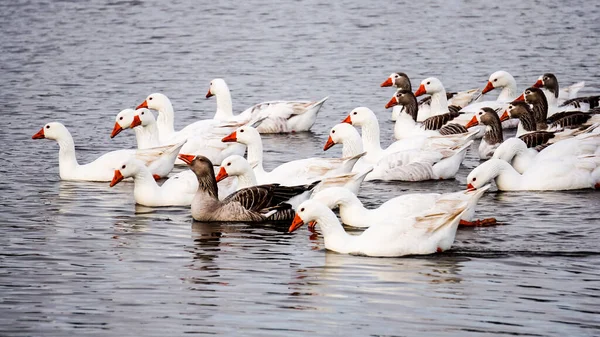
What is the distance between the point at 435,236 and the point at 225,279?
2450 mm

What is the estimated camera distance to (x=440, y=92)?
79.9ft

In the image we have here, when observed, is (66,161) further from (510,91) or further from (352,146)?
(510,91)

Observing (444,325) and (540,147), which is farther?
(540,147)

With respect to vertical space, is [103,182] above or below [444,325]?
below

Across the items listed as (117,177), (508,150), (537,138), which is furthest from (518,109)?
(117,177)

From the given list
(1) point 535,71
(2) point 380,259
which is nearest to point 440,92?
(1) point 535,71

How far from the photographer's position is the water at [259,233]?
12.3m

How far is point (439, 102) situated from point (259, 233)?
9111 millimetres

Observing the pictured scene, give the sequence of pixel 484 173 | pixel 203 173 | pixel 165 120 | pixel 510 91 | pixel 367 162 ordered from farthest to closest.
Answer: pixel 510 91, pixel 165 120, pixel 367 162, pixel 484 173, pixel 203 173

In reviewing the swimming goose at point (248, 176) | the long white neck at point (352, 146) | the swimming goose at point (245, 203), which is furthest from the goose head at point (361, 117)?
the swimming goose at point (245, 203)

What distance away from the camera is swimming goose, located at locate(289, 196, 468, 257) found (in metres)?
A: 14.4


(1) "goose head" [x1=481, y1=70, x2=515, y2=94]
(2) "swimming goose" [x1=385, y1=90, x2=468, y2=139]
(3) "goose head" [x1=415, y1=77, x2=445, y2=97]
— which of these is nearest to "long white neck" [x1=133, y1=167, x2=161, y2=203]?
(2) "swimming goose" [x1=385, y1=90, x2=468, y2=139]

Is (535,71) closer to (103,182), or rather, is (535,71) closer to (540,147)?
(540,147)

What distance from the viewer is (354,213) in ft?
52.2
